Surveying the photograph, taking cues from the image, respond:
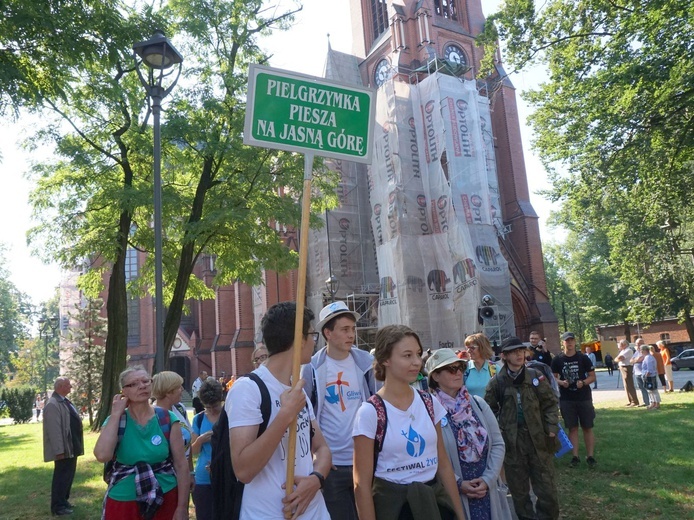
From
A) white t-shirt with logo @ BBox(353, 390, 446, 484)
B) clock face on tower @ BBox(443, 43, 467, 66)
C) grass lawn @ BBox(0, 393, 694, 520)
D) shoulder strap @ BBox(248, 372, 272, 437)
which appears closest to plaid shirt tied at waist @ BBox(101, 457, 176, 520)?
white t-shirt with logo @ BBox(353, 390, 446, 484)

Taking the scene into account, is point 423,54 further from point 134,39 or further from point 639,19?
point 134,39

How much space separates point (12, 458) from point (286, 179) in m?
9.99

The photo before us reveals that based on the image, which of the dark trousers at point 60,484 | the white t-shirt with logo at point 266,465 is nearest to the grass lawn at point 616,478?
the dark trousers at point 60,484

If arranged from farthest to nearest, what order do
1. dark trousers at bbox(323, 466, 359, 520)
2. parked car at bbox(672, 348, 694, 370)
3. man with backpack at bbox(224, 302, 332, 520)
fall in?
1. parked car at bbox(672, 348, 694, 370)
2. dark trousers at bbox(323, 466, 359, 520)
3. man with backpack at bbox(224, 302, 332, 520)

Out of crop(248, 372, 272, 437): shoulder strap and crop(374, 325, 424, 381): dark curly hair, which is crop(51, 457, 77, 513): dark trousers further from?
crop(248, 372, 272, 437): shoulder strap

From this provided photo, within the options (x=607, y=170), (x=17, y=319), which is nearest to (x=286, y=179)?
(x=607, y=170)

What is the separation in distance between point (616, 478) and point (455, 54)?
30.1 m

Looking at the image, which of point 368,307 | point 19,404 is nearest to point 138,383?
point 368,307

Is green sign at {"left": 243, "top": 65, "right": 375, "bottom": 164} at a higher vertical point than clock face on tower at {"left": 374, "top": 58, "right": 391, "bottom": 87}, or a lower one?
lower

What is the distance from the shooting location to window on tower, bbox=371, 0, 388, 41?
3509cm

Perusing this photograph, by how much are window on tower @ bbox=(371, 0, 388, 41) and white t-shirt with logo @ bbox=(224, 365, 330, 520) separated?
35640mm

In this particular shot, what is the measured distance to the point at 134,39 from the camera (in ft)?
34.8

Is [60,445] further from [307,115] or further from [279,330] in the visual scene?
[307,115]

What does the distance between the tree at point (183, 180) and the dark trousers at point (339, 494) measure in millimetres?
10839
